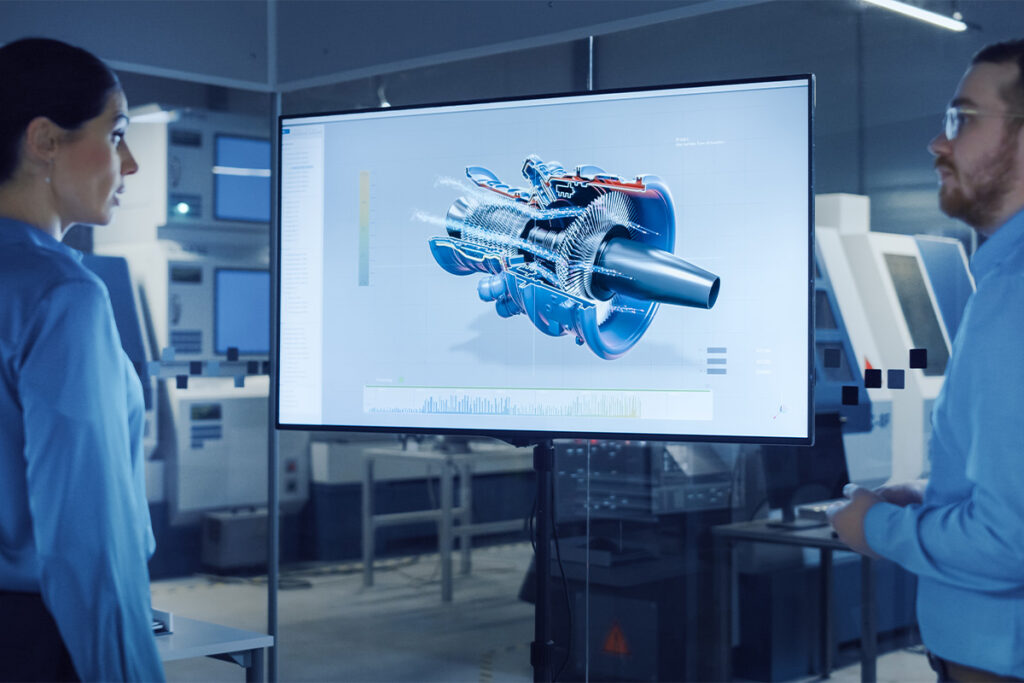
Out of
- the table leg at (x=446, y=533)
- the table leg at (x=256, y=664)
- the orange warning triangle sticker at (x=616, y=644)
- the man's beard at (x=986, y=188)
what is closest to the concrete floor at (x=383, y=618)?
the table leg at (x=446, y=533)

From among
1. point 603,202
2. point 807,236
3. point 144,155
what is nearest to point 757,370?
point 807,236

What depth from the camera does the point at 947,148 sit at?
58.7 inches

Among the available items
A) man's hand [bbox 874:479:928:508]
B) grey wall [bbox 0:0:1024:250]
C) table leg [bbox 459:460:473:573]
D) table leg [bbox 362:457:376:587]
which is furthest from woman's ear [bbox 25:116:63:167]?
table leg [bbox 362:457:376:587]

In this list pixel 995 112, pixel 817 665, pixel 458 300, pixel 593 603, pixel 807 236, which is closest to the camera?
pixel 995 112

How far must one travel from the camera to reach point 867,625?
260 cm

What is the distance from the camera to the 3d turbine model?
7.34 feet

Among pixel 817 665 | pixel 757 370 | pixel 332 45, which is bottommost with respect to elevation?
pixel 817 665

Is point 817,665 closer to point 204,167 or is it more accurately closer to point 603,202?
point 603,202

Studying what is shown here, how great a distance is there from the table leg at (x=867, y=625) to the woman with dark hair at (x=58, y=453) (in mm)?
1949

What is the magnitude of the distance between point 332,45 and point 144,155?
84 centimetres

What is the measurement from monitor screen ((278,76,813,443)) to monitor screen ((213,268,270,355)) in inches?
40.9

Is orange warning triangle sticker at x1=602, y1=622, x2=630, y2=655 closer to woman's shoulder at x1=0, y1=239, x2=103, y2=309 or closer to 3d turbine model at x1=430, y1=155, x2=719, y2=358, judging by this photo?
3d turbine model at x1=430, y1=155, x2=719, y2=358

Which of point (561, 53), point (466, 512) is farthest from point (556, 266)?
point (466, 512)

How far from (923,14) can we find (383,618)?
2.83m
